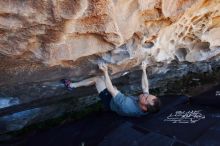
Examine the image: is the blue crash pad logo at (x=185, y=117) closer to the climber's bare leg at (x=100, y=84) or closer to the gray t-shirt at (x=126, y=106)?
the gray t-shirt at (x=126, y=106)

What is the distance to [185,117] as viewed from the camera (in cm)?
286

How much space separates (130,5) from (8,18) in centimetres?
67

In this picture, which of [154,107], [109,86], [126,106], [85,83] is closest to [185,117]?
[154,107]

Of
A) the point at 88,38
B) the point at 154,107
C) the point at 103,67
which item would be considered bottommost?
the point at 154,107

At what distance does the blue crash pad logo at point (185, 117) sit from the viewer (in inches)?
110

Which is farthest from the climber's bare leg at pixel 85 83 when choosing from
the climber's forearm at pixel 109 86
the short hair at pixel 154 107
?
the short hair at pixel 154 107

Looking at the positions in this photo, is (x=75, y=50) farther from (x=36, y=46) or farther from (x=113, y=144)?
(x=113, y=144)

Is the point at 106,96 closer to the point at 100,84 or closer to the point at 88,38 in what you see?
the point at 100,84

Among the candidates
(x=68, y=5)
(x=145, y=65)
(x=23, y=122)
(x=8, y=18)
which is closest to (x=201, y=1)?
(x=145, y=65)

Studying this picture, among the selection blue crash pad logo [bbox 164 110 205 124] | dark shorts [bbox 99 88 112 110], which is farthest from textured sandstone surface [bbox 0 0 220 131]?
blue crash pad logo [bbox 164 110 205 124]

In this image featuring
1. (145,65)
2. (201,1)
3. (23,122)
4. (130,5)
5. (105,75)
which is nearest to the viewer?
(130,5)

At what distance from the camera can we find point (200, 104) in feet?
10.3

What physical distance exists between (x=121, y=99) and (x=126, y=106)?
7 centimetres

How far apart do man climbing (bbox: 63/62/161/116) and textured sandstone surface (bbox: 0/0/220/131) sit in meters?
0.08
